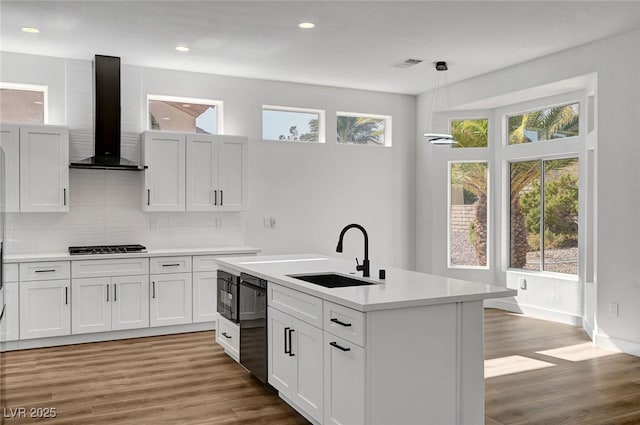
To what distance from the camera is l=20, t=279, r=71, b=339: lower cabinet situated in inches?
213

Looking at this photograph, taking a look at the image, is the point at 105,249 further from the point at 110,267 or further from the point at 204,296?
the point at 204,296

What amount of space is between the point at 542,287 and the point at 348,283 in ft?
12.9

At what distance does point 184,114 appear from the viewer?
6.78 m

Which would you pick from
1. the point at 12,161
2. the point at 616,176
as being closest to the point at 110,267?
the point at 12,161

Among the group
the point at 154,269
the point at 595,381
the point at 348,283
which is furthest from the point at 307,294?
the point at 154,269

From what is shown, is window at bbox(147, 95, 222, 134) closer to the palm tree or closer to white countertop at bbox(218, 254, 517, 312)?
the palm tree

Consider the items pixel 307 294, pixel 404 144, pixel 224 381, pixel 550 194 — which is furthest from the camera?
pixel 404 144

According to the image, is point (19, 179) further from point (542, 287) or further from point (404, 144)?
point (542, 287)

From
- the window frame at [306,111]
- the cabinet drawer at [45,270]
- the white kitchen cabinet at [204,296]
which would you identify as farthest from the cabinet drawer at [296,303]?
the window frame at [306,111]

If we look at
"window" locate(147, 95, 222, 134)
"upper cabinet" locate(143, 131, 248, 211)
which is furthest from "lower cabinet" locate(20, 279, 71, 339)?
"window" locate(147, 95, 222, 134)

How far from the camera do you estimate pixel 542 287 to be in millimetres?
6984

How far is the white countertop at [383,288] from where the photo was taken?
2.99 meters

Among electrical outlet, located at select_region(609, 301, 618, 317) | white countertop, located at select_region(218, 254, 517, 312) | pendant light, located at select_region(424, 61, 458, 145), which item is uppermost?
pendant light, located at select_region(424, 61, 458, 145)

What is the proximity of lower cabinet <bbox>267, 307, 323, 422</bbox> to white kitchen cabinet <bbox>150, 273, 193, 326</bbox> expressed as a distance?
235 centimetres
